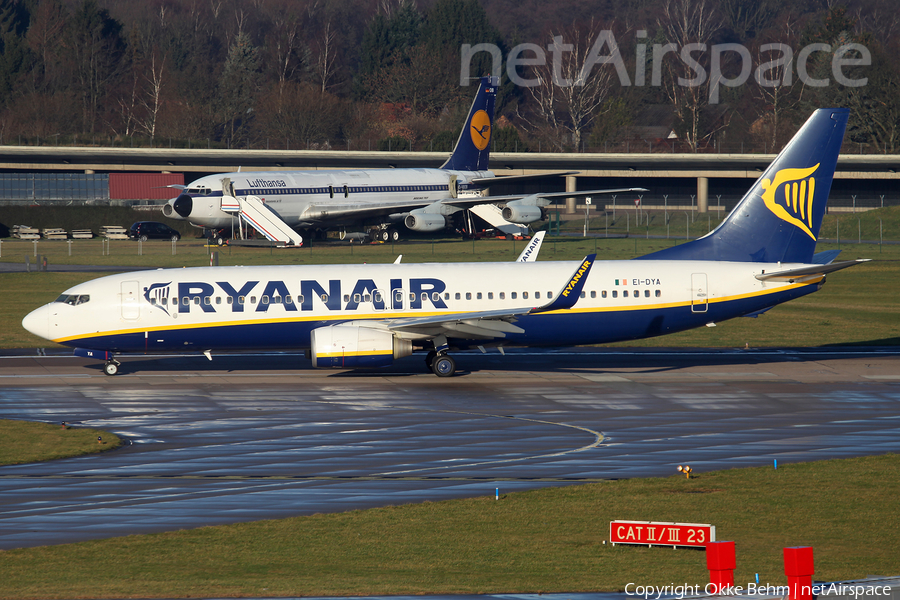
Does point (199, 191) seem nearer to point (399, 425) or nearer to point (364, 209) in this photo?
point (364, 209)

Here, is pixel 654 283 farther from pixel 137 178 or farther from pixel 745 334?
pixel 137 178

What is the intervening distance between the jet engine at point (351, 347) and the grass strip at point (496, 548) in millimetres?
13044

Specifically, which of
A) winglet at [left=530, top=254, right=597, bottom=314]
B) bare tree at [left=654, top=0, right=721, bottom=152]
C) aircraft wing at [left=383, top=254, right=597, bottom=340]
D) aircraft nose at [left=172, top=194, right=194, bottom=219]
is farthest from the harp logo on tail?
bare tree at [left=654, top=0, right=721, bottom=152]

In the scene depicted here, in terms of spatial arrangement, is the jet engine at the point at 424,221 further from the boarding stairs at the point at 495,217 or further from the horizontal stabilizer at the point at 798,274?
the horizontal stabilizer at the point at 798,274

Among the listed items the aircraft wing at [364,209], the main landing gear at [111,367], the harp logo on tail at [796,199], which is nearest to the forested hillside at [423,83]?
the aircraft wing at [364,209]

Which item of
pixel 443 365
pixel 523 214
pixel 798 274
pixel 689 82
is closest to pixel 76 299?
pixel 443 365

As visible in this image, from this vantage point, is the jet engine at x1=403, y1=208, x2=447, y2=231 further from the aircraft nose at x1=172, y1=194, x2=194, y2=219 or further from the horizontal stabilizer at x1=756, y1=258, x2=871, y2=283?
the horizontal stabilizer at x1=756, y1=258, x2=871, y2=283

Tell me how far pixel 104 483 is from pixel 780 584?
1436cm

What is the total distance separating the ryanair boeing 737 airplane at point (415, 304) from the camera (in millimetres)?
35594

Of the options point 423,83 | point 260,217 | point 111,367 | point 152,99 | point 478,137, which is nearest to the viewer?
point 111,367

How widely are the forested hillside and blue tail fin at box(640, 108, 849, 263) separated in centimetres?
9536

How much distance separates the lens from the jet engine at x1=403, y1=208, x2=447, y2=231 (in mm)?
87688

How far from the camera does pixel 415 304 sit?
118 ft

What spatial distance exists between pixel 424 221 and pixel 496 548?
70873 millimetres
